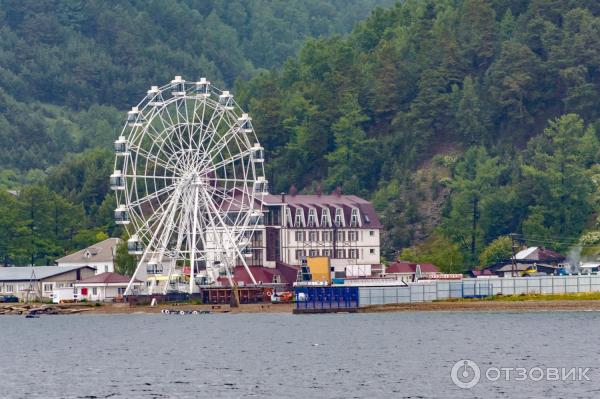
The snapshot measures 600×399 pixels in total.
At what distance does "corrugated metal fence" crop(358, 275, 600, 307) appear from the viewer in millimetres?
140375

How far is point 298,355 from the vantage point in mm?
104938

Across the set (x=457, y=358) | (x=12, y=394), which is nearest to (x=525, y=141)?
(x=457, y=358)

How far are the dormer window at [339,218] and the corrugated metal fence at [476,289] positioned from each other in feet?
106

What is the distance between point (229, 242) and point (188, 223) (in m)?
6.53

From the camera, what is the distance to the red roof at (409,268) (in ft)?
546

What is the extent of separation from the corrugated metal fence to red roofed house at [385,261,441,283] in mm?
19670

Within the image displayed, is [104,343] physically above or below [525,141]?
below

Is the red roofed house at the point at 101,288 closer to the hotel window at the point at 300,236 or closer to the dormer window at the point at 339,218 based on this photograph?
the hotel window at the point at 300,236

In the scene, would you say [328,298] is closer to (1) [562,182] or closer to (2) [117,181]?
(2) [117,181]

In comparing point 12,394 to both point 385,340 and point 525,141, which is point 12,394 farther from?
point 525,141

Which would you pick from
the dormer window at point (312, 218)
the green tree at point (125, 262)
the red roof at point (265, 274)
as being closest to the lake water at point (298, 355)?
the red roof at point (265, 274)

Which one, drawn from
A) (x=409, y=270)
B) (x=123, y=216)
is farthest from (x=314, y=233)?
(x=123, y=216)

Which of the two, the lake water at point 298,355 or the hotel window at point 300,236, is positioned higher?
the hotel window at point 300,236

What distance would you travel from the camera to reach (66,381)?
306ft
